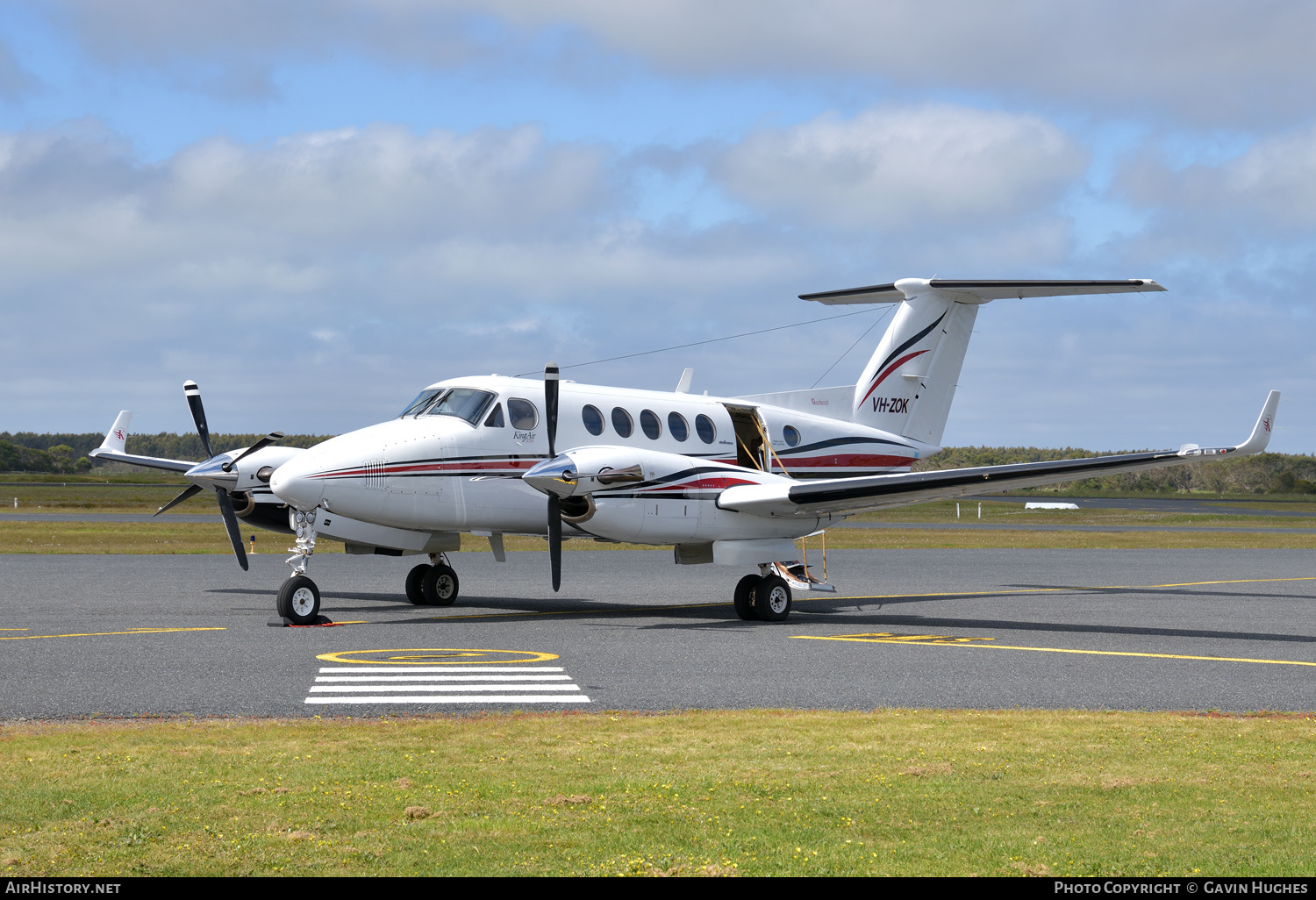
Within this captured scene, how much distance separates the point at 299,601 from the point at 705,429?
8.15 m

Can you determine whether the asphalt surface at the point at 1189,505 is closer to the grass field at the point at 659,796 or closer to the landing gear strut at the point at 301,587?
the landing gear strut at the point at 301,587

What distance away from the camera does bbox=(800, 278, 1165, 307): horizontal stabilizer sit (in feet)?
73.5

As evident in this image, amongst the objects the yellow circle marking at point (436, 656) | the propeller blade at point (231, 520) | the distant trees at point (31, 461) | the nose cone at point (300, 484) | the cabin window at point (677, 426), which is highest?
the distant trees at point (31, 461)

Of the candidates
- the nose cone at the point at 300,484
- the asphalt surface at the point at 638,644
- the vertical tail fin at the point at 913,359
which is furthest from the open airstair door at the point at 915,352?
the nose cone at the point at 300,484

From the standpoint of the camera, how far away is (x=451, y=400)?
1983 cm

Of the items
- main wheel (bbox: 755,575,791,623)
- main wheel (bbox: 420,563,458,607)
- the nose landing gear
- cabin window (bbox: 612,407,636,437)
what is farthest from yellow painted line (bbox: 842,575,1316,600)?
the nose landing gear

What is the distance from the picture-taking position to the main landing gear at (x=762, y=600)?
20016 mm

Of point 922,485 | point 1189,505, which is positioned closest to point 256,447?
point 922,485

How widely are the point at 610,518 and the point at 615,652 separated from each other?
370 cm

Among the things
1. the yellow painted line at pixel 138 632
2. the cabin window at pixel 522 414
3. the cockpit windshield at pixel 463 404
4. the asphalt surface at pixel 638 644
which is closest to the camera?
the asphalt surface at pixel 638 644

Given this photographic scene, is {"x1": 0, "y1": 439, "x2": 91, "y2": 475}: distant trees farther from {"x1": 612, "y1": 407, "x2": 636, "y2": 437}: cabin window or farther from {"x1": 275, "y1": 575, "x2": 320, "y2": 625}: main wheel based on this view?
{"x1": 275, "y1": 575, "x2": 320, "y2": 625}: main wheel

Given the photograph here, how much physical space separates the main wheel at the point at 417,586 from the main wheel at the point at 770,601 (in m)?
6.46

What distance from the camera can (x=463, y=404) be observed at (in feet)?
64.7

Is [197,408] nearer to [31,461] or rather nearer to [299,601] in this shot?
[299,601]
